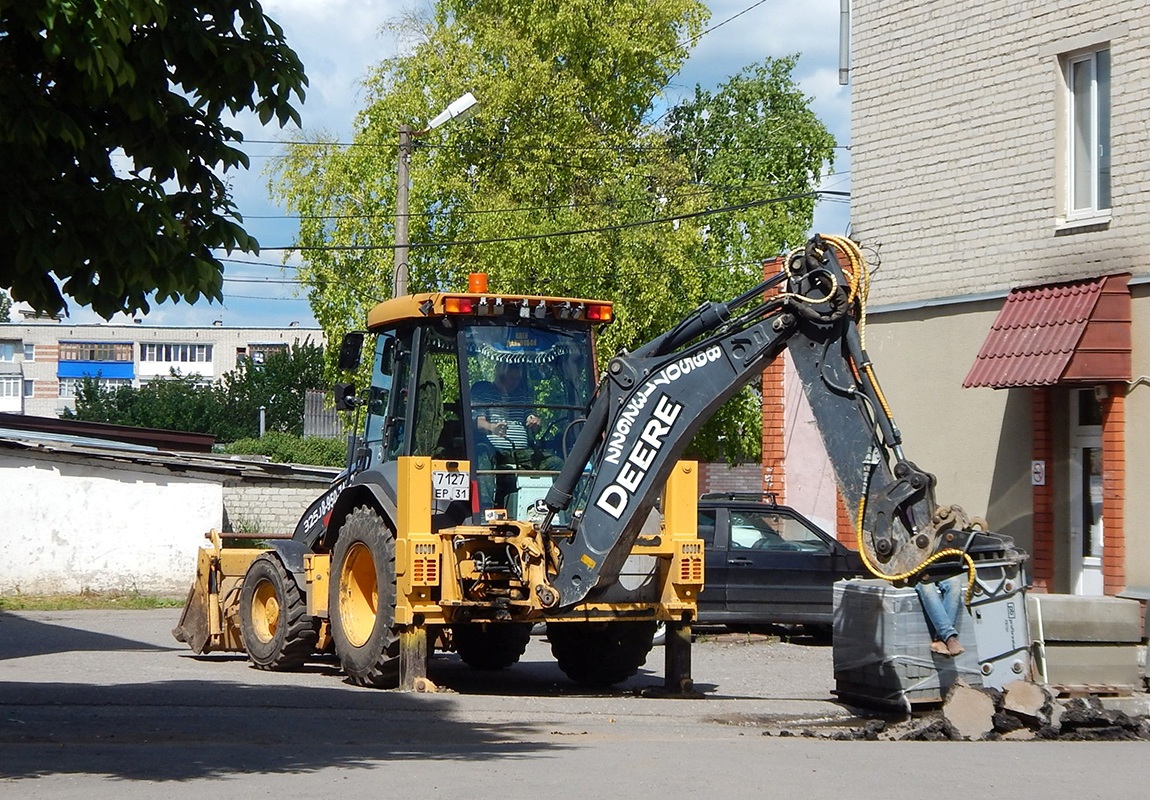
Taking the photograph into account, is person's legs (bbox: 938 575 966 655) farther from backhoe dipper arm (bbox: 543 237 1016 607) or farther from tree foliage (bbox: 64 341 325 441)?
tree foliage (bbox: 64 341 325 441)

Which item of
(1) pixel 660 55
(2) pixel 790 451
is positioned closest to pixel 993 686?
(2) pixel 790 451

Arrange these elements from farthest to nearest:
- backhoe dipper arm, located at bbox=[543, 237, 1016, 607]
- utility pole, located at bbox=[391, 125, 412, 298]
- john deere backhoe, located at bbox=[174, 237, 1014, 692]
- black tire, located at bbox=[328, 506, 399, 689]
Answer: utility pole, located at bbox=[391, 125, 412, 298]
black tire, located at bbox=[328, 506, 399, 689]
john deere backhoe, located at bbox=[174, 237, 1014, 692]
backhoe dipper arm, located at bbox=[543, 237, 1016, 607]

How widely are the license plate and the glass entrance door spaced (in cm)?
757

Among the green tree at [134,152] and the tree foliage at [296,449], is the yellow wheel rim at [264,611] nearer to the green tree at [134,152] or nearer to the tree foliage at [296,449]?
the green tree at [134,152]

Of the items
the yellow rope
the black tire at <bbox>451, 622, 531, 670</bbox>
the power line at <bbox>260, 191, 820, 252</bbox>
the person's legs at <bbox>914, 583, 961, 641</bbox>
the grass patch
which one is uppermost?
the power line at <bbox>260, 191, 820, 252</bbox>

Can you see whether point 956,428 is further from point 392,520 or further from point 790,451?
point 392,520

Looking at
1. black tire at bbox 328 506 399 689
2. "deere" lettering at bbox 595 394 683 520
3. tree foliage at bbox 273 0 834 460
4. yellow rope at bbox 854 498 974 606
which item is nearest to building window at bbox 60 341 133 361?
tree foliage at bbox 273 0 834 460

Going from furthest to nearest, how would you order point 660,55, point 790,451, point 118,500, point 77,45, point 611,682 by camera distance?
point 660,55 → point 118,500 → point 790,451 → point 611,682 → point 77,45

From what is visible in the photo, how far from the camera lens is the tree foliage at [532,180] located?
1262 inches

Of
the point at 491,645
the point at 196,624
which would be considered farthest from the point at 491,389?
the point at 196,624

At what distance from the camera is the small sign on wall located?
1658cm

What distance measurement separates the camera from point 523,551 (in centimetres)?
1191

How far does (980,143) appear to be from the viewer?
17.5 meters

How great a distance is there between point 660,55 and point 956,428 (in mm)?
19876
